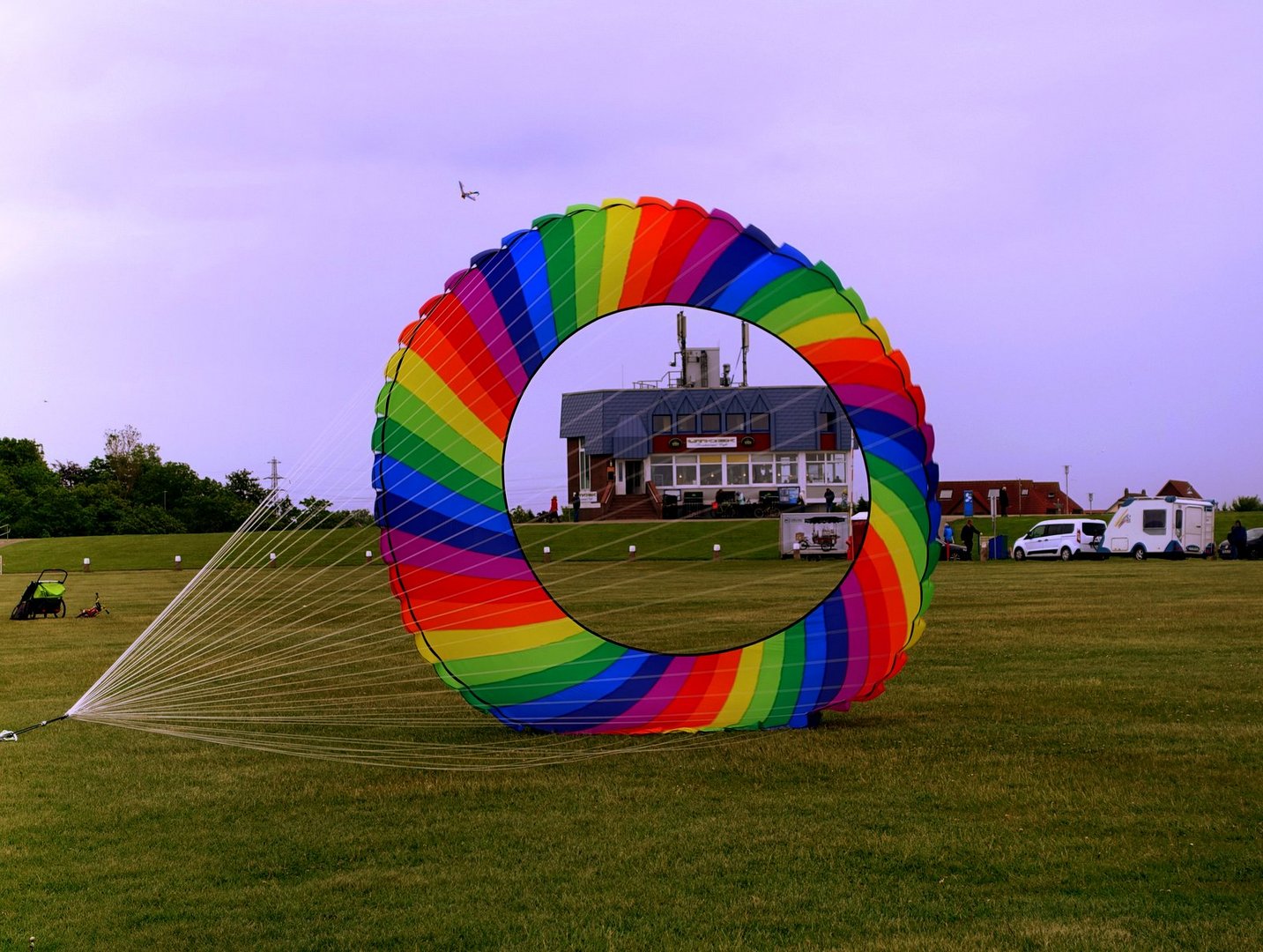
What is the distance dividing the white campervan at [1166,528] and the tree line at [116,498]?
3513cm

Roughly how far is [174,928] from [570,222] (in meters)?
5.13

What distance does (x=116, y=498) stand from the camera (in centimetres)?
6209

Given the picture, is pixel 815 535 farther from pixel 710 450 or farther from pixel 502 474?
pixel 502 474

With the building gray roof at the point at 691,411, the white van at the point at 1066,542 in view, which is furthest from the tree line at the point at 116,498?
the white van at the point at 1066,542

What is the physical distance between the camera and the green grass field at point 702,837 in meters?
4.82

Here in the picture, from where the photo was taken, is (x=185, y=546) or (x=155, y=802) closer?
(x=155, y=802)

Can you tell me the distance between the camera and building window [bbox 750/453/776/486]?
2037 inches

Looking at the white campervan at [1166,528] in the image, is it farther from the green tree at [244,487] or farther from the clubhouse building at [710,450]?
the green tree at [244,487]

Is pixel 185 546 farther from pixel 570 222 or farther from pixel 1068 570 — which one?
pixel 570 222

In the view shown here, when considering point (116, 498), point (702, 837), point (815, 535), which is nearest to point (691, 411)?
point (815, 535)

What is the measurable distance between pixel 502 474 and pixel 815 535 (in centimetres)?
2576

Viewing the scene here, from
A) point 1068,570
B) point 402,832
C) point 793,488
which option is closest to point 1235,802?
point 402,832

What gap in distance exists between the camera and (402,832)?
20.2 feet

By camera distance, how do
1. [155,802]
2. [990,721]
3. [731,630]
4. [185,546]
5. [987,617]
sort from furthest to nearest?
[185,546], [987,617], [731,630], [990,721], [155,802]
